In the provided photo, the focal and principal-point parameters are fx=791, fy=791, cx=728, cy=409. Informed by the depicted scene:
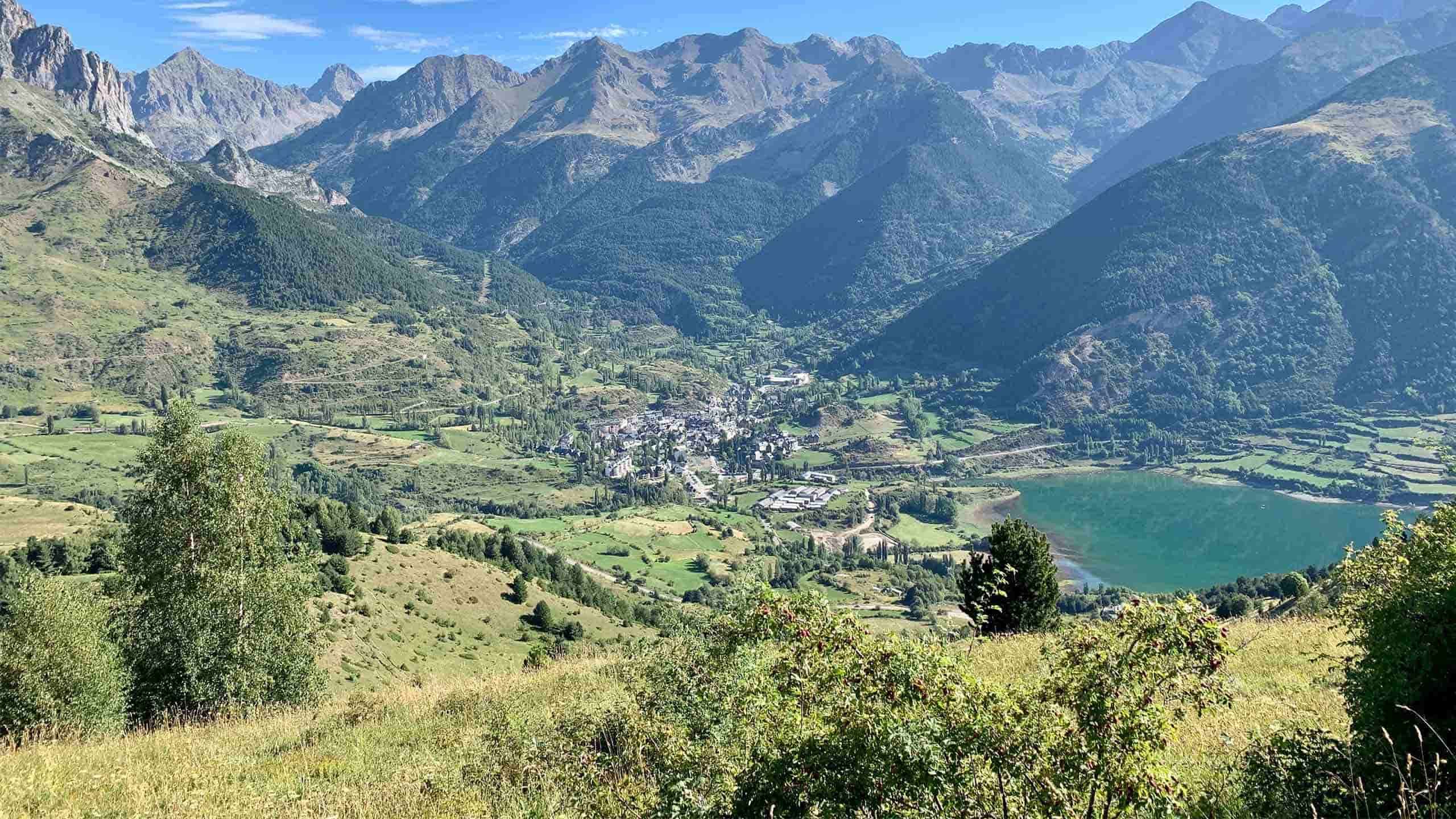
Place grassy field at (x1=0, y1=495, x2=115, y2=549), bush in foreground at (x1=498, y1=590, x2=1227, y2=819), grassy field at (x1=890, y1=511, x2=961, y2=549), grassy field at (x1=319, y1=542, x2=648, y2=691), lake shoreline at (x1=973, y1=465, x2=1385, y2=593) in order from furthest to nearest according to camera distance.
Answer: grassy field at (x1=890, y1=511, x2=961, y2=549) < lake shoreline at (x1=973, y1=465, x2=1385, y2=593) < grassy field at (x1=0, y1=495, x2=115, y2=549) < grassy field at (x1=319, y1=542, x2=648, y2=691) < bush in foreground at (x1=498, y1=590, x2=1227, y2=819)

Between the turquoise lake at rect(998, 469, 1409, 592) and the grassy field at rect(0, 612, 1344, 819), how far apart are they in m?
144

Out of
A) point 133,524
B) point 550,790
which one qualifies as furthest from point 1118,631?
point 133,524

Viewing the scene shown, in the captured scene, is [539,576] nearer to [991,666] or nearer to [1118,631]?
[991,666]

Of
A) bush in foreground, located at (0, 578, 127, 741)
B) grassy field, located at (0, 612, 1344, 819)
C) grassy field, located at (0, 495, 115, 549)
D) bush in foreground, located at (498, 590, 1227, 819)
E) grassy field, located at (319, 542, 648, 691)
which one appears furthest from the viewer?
grassy field, located at (0, 495, 115, 549)

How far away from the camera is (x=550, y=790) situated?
11.2 meters

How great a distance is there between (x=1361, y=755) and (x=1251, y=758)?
1.20 meters

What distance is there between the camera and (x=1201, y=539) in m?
173

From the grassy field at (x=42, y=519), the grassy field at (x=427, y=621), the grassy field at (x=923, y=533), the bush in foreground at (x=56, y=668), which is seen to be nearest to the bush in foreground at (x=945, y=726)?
the bush in foreground at (x=56, y=668)

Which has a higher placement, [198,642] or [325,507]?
[198,642]

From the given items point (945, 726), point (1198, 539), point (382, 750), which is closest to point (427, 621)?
point (382, 750)

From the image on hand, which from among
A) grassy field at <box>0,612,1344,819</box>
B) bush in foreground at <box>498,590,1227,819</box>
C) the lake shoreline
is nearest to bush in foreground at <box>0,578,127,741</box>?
grassy field at <box>0,612,1344,819</box>

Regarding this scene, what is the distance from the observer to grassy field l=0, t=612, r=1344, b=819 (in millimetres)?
10328

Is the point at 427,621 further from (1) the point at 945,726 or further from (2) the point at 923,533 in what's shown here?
(2) the point at 923,533

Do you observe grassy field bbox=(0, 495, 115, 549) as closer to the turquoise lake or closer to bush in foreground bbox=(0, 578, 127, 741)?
bush in foreground bbox=(0, 578, 127, 741)
